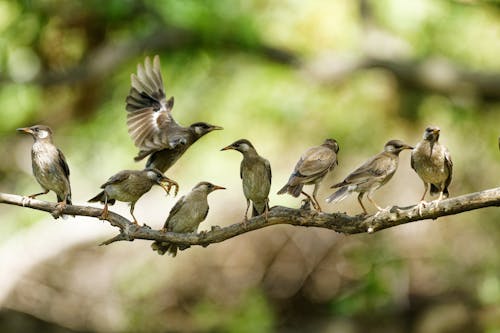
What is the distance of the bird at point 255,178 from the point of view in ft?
19.9

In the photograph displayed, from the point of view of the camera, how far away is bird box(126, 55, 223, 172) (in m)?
6.17

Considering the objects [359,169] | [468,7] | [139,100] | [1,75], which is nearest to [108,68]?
[1,75]

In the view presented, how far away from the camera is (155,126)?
6.79 meters

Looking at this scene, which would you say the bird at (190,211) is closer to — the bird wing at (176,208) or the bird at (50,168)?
Answer: the bird wing at (176,208)

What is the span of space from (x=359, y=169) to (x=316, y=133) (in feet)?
26.0

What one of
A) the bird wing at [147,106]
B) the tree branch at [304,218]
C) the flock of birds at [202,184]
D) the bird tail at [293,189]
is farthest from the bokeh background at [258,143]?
the tree branch at [304,218]

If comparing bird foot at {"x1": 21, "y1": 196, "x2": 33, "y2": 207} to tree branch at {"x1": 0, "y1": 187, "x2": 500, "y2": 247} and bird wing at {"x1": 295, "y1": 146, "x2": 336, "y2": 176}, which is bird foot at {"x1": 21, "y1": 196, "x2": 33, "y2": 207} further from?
bird wing at {"x1": 295, "y1": 146, "x2": 336, "y2": 176}

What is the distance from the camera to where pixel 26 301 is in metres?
12.1

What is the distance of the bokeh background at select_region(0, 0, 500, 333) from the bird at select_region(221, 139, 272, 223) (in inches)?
220

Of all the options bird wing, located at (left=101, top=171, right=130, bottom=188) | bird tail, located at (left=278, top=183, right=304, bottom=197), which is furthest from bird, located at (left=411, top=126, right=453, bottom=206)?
bird wing, located at (left=101, top=171, right=130, bottom=188)

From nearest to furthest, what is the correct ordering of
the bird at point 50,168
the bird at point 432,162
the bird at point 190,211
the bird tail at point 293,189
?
the bird tail at point 293,189 < the bird at point 432,162 < the bird at point 50,168 < the bird at point 190,211

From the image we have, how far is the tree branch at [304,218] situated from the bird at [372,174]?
0.57 meters

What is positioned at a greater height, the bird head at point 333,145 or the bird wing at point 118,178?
the bird head at point 333,145

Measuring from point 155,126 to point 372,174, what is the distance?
1801 mm
